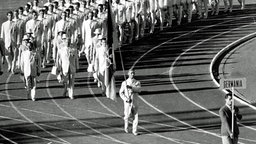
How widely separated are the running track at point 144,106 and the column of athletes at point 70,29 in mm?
744

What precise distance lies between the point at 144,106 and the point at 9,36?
291 inches

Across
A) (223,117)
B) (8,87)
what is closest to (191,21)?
(8,87)

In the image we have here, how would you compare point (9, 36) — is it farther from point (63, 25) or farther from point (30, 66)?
point (30, 66)

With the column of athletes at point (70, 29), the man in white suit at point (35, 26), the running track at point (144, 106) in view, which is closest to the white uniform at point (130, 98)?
the running track at point (144, 106)

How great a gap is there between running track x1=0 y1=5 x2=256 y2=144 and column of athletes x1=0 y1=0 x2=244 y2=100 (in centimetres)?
74

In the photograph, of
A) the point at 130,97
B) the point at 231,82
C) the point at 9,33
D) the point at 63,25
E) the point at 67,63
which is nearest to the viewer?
the point at 231,82

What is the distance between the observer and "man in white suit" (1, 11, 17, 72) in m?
31.2

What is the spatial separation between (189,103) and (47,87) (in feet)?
16.4

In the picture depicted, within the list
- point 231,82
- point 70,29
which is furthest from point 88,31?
point 231,82

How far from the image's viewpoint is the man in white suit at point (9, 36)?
31172mm

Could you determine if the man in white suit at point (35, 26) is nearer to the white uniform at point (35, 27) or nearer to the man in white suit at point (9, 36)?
the white uniform at point (35, 27)

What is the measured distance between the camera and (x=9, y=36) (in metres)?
31.2

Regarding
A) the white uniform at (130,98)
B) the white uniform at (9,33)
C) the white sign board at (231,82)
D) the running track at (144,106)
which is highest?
the white uniform at (9,33)

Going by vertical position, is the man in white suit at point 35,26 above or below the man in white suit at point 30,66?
above
